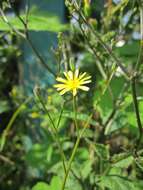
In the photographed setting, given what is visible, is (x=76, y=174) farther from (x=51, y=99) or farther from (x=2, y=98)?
(x=2, y=98)

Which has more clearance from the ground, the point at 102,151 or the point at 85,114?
the point at 85,114

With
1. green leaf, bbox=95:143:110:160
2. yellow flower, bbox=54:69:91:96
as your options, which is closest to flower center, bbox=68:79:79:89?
yellow flower, bbox=54:69:91:96

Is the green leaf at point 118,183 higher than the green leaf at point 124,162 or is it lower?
lower

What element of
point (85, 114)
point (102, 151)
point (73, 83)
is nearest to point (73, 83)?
point (73, 83)

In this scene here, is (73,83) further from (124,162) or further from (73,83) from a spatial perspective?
(124,162)

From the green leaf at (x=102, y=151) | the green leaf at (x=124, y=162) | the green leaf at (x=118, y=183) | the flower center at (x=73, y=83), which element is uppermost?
the flower center at (x=73, y=83)

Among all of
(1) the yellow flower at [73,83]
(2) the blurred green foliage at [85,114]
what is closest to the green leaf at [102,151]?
(2) the blurred green foliage at [85,114]

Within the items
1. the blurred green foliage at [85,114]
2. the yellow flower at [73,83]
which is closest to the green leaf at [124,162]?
the blurred green foliage at [85,114]

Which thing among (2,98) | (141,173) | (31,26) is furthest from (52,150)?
(2,98)

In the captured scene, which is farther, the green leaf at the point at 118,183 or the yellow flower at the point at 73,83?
the green leaf at the point at 118,183

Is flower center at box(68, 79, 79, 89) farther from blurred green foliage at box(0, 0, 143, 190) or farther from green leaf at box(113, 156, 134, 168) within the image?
green leaf at box(113, 156, 134, 168)

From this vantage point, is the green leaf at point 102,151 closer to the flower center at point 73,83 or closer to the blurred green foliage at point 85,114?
the blurred green foliage at point 85,114
